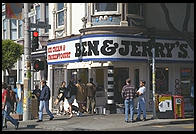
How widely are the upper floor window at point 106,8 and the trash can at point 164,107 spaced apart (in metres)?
4.80

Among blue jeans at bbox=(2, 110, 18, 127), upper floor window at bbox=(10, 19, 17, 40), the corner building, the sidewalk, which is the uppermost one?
upper floor window at bbox=(10, 19, 17, 40)

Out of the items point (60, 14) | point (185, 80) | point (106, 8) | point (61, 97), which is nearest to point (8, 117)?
point (61, 97)

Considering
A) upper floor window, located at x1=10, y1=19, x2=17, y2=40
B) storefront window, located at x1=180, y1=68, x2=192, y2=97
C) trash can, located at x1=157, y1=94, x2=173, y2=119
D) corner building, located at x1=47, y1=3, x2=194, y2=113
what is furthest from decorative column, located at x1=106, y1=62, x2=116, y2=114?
upper floor window, located at x1=10, y1=19, x2=17, y2=40

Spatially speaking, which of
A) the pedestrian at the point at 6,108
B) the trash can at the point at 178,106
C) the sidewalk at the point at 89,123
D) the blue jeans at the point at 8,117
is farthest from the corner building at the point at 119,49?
the blue jeans at the point at 8,117

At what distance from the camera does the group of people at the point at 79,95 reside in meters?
18.0

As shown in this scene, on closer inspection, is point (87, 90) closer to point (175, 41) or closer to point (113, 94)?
point (113, 94)

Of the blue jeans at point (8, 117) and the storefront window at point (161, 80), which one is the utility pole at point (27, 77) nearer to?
the blue jeans at point (8, 117)

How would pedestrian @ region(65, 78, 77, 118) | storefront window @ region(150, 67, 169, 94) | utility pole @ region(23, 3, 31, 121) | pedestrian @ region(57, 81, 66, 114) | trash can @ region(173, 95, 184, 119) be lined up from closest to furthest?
trash can @ region(173, 95, 184, 119), utility pole @ region(23, 3, 31, 121), pedestrian @ region(65, 78, 77, 118), pedestrian @ region(57, 81, 66, 114), storefront window @ region(150, 67, 169, 94)

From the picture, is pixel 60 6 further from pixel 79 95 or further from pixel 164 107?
pixel 164 107

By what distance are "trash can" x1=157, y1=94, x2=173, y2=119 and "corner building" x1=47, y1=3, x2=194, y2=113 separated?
6.11ft

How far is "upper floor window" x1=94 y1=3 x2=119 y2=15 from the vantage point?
61.5ft

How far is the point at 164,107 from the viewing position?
16.4 meters

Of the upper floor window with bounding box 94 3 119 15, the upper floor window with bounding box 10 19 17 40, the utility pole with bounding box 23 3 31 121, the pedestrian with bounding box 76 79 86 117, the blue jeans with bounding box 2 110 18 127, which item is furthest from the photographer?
the upper floor window with bounding box 10 19 17 40

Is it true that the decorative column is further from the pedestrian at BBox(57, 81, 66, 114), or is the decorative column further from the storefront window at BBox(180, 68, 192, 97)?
the storefront window at BBox(180, 68, 192, 97)
